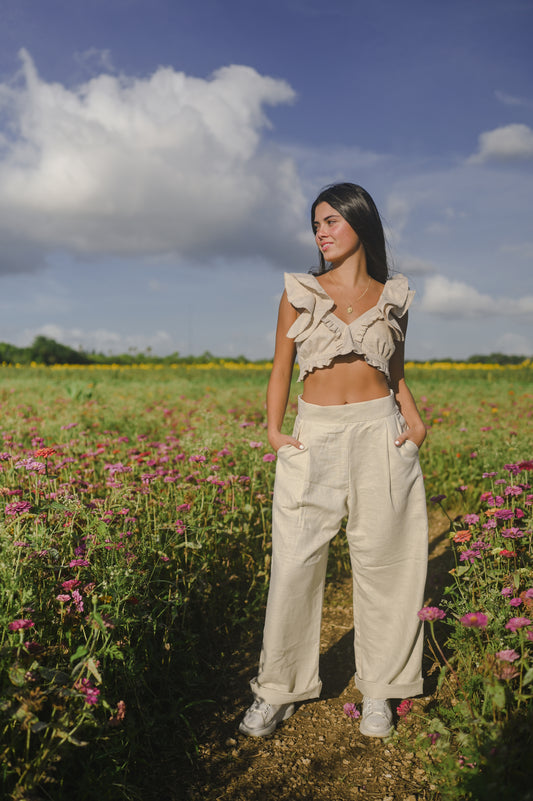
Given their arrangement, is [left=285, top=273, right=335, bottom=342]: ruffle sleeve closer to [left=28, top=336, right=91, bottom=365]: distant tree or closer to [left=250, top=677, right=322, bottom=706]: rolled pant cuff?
[left=250, top=677, right=322, bottom=706]: rolled pant cuff

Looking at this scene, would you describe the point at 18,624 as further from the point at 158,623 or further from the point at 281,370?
the point at 281,370

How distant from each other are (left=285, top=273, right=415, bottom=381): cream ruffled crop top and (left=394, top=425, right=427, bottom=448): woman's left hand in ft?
0.90

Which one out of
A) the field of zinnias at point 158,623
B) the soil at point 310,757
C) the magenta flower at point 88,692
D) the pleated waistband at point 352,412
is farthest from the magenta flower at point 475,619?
the magenta flower at point 88,692

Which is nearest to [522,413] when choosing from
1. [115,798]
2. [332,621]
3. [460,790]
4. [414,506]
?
[332,621]

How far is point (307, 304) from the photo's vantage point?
2.36 m

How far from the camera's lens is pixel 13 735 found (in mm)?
1703

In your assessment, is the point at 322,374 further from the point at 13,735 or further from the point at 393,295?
the point at 13,735

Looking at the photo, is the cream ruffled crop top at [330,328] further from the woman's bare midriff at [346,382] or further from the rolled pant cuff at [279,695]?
the rolled pant cuff at [279,695]

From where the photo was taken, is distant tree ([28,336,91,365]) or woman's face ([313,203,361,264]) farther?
distant tree ([28,336,91,365])

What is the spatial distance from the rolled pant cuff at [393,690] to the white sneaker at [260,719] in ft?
1.33

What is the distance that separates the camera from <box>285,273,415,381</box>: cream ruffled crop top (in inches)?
92.7

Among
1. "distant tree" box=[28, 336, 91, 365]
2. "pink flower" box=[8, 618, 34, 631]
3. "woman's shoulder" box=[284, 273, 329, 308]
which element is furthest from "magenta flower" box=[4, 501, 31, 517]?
"distant tree" box=[28, 336, 91, 365]

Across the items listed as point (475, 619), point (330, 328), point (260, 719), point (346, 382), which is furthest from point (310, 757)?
point (330, 328)

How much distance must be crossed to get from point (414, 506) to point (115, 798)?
1538 mm
